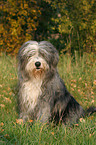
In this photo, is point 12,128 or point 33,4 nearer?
point 12,128

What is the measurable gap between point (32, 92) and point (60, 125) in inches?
27.2

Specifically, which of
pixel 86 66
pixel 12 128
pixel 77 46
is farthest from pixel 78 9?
pixel 12 128

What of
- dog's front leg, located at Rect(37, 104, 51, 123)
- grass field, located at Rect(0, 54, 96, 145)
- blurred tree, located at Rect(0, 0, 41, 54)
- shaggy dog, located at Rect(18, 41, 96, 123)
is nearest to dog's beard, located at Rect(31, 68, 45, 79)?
shaggy dog, located at Rect(18, 41, 96, 123)

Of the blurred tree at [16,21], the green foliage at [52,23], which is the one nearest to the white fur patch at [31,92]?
the green foliage at [52,23]

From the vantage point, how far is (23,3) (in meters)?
8.05

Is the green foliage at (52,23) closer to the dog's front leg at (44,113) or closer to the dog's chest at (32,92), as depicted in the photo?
the dog's chest at (32,92)

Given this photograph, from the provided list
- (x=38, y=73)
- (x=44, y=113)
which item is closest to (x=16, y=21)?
(x=38, y=73)

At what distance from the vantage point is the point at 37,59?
3258mm

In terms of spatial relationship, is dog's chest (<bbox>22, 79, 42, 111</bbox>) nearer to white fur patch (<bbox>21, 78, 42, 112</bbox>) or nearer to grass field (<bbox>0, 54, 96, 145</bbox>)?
white fur patch (<bbox>21, 78, 42, 112</bbox>)

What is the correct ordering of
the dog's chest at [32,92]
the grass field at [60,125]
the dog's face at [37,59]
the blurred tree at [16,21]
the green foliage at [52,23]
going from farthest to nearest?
the blurred tree at [16,21]
the green foliage at [52,23]
the dog's chest at [32,92]
the dog's face at [37,59]
the grass field at [60,125]

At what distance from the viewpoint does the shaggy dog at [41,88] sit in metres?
3.34

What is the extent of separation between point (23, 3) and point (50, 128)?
5915 millimetres

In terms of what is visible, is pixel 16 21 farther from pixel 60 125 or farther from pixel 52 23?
pixel 60 125

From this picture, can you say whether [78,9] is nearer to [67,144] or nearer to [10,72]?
[10,72]
